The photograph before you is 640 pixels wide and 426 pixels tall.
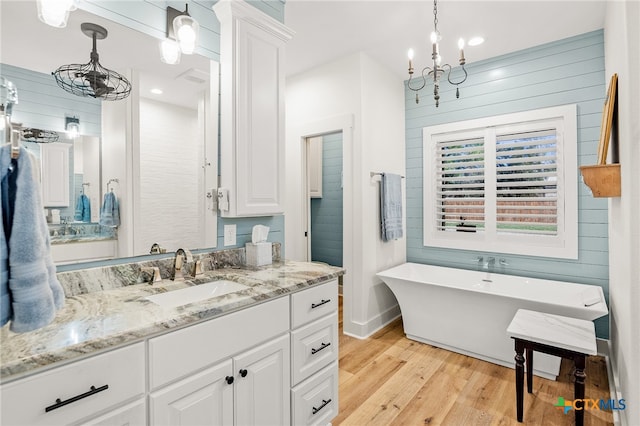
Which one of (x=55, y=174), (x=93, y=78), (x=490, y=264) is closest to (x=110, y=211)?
(x=55, y=174)

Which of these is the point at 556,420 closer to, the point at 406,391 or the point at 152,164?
the point at 406,391

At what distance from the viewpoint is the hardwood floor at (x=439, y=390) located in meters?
2.09

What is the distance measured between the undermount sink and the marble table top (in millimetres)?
1832

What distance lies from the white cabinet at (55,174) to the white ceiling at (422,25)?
1984 millimetres

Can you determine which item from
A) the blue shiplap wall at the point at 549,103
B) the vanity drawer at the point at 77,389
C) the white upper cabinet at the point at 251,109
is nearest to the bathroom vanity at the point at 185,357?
the vanity drawer at the point at 77,389

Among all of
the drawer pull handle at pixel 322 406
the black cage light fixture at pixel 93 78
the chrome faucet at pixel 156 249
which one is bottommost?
the drawer pull handle at pixel 322 406

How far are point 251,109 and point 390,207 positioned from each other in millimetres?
2033

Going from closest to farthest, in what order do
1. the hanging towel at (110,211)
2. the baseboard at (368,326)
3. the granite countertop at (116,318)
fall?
the granite countertop at (116,318), the hanging towel at (110,211), the baseboard at (368,326)

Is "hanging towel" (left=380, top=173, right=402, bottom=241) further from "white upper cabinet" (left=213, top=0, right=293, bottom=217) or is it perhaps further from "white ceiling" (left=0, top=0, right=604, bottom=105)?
"white upper cabinet" (left=213, top=0, right=293, bottom=217)

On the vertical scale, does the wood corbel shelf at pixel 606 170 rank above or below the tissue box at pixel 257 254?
above

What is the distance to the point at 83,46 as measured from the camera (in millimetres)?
1525

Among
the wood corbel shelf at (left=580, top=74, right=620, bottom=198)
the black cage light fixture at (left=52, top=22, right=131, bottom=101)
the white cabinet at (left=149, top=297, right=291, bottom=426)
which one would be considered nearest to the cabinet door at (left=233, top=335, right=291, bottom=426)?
the white cabinet at (left=149, top=297, right=291, bottom=426)

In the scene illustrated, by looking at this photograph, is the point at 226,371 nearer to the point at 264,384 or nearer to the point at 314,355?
the point at 264,384

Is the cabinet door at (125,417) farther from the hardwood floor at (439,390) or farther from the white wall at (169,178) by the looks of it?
the hardwood floor at (439,390)
